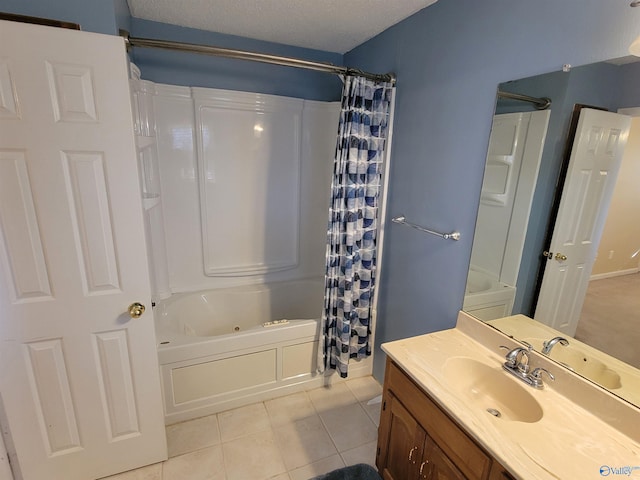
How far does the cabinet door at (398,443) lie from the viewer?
1267 millimetres

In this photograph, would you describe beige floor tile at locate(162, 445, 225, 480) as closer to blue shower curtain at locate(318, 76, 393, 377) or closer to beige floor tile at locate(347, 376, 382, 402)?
blue shower curtain at locate(318, 76, 393, 377)

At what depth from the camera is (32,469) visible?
1.46 m

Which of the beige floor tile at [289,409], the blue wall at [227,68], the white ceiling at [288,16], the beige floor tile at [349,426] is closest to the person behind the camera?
the white ceiling at [288,16]

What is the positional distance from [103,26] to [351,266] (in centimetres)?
175

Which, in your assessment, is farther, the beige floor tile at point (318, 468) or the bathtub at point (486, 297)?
the beige floor tile at point (318, 468)

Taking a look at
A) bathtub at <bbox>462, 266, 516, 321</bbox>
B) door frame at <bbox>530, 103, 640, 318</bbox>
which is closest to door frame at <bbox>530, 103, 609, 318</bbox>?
door frame at <bbox>530, 103, 640, 318</bbox>

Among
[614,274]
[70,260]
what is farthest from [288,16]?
[614,274]

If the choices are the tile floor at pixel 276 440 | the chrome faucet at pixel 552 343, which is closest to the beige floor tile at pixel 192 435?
the tile floor at pixel 276 440

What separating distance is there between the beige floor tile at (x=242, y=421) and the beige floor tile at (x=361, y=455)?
52 centimetres

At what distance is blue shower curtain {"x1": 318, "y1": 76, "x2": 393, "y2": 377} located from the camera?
6.28 feet

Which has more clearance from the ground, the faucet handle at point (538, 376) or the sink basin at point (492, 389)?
the faucet handle at point (538, 376)

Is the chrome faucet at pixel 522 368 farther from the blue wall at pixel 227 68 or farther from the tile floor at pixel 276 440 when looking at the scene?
the blue wall at pixel 227 68
